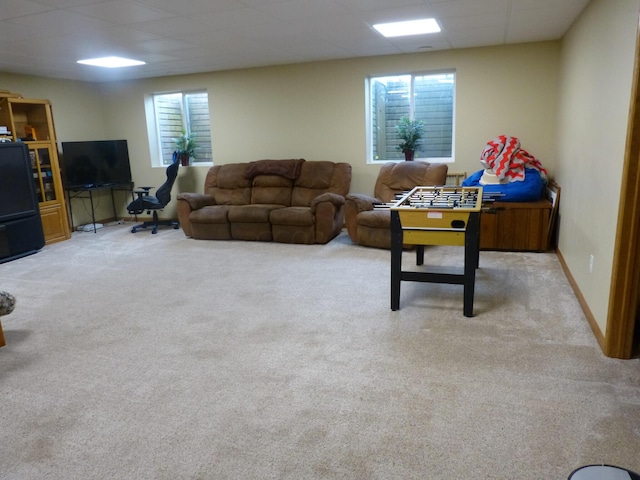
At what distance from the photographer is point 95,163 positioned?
7043 mm

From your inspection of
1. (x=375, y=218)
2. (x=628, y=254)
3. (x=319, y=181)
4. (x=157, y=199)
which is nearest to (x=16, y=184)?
(x=157, y=199)

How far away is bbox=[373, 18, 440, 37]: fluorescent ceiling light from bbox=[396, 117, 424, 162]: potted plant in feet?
4.59

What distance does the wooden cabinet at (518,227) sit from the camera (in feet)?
15.9

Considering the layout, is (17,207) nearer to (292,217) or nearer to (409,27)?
(292,217)

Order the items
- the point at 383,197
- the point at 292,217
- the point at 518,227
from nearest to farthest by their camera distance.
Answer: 1. the point at 518,227
2. the point at 292,217
3. the point at 383,197

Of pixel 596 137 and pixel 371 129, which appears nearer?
pixel 596 137

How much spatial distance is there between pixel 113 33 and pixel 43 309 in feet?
8.38

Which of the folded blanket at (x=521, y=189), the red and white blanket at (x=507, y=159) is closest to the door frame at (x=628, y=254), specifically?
the folded blanket at (x=521, y=189)

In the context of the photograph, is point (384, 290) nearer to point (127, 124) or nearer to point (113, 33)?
point (113, 33)

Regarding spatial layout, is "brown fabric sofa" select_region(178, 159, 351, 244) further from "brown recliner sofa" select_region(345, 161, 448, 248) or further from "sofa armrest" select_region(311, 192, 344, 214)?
"brown recliner sofa" select_region(345, 161, 448, 248)

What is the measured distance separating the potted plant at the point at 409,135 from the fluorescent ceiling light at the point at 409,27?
55.1 inches

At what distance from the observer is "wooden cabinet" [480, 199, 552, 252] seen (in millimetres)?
4840

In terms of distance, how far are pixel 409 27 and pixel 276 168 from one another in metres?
2.65

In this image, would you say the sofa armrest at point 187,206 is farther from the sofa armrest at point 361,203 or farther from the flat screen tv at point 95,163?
the sofa armrest at point 361,203
